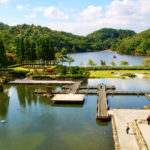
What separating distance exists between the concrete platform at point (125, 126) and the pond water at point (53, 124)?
3.43ft

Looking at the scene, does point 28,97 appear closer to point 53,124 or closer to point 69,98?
point 69,98

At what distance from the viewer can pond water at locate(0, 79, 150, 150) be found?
1611cm

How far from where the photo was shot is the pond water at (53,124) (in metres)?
16.1

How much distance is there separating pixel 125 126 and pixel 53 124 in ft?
26.7

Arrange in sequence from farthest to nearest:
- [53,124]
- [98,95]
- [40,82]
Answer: [40,82]
[98,95]
[53,124]

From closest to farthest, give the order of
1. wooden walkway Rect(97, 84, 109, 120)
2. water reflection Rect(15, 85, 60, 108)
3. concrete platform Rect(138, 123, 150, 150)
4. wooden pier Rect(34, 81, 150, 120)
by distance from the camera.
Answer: concrete platform Rect(138, 123, 150, 150) → wooden walkway Rect(97, 84, 109, 120) → wooden pier Rect(34, 81, 150, 120) → water reflection Rect(15, 85, 60, 108)

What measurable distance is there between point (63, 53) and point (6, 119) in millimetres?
44901

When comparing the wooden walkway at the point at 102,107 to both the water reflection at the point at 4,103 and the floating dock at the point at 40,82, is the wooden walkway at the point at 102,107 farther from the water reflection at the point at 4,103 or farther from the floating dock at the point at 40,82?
the water reflection at the point at 4,103

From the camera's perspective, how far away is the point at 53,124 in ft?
65.9

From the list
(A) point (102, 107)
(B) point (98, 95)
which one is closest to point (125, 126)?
(A) point (102, 107)

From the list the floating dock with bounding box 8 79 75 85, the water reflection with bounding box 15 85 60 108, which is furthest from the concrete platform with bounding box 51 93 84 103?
the floating dock with bounding box 8 79 75 85

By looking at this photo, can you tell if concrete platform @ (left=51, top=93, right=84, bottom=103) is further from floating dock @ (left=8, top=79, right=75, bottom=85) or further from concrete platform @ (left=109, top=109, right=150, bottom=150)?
floating dock @ (left=8, top=79, right=75, bottom=85)

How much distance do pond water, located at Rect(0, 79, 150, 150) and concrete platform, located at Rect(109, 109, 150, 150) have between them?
3.43 ft

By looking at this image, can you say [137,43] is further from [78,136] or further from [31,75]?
[78,136]
